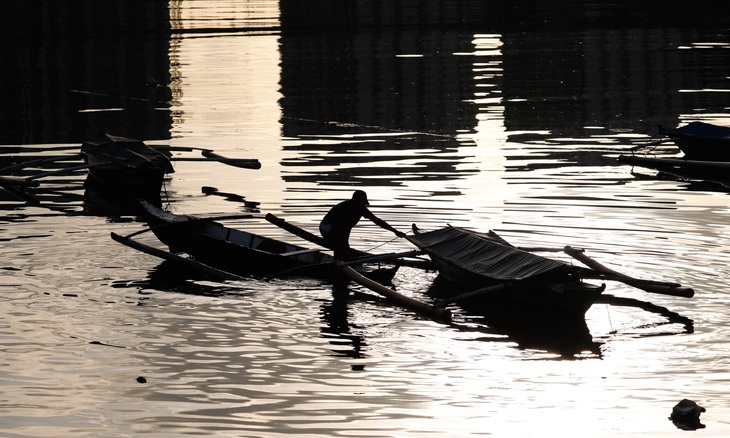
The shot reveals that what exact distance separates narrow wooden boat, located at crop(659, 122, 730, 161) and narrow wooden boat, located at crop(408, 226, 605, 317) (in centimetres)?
1584

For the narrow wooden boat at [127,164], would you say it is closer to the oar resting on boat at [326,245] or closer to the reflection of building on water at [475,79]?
the reflection of building on water at [475,79]

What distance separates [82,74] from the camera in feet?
258

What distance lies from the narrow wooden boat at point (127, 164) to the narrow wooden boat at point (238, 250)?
8.36m

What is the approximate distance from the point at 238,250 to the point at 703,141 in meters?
19.0

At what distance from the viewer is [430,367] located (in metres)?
21.0

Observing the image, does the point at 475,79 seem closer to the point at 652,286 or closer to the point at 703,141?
the point at 703,141

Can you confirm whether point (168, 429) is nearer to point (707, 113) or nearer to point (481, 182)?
point (481, 182)

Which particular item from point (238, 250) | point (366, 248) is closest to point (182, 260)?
point (238, 250)

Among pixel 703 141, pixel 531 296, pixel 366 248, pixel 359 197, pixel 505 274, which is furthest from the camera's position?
pixel 703 141

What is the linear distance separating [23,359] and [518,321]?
8.99m

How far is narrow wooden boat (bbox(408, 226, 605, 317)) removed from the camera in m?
22.7

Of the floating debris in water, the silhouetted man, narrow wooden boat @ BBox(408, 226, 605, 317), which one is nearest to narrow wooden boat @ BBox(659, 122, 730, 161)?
narrow wooden boat @ BBox(408, 226, 605, 317)

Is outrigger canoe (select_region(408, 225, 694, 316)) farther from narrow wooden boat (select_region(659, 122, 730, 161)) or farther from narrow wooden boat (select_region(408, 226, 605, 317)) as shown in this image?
narrow wooden boat (select_region(659, 122, 730, 161))

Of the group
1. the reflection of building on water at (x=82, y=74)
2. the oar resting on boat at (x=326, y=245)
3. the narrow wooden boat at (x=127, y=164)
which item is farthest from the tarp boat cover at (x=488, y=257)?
the reflection of building on water at (x=82, y=74)
